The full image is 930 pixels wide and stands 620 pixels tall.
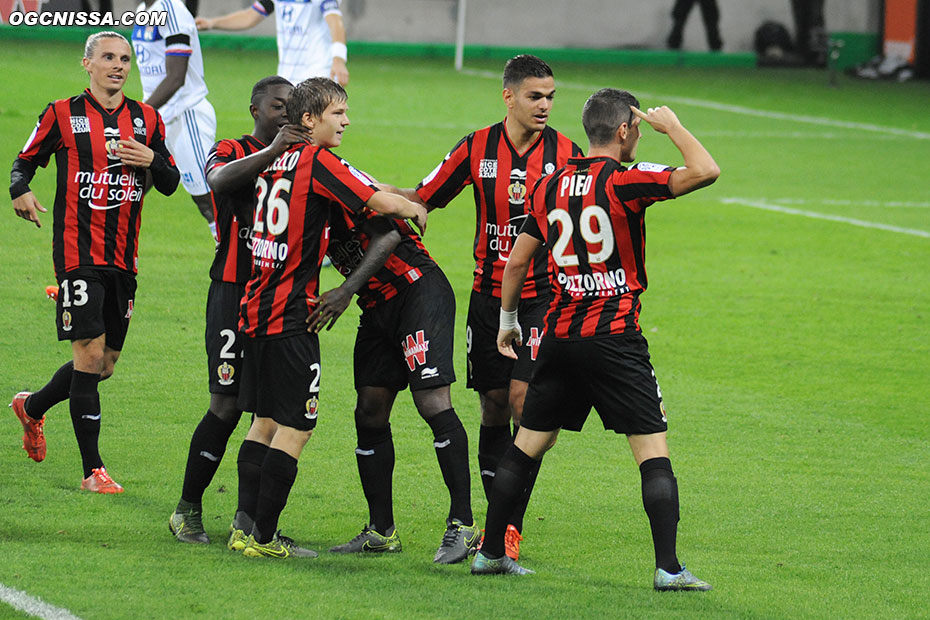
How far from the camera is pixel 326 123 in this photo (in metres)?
5.45

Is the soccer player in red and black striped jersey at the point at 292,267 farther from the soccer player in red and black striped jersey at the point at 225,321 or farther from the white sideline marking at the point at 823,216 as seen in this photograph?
the white sideline marking at the point at 823,216

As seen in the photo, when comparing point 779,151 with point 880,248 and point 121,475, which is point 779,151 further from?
point 121,475

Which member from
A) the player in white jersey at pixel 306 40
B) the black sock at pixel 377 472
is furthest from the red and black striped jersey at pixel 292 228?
the player in white jersey at pixel 306 40

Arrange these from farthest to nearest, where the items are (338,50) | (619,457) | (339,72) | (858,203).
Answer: (858,203) → (338,50) → (339,72) → (619,457)

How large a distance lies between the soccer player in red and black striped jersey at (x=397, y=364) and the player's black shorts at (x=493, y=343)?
257mm

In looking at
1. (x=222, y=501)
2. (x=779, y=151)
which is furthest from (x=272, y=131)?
(x=779, y=151)

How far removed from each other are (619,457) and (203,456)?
251 centimetres

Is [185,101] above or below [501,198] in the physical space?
above

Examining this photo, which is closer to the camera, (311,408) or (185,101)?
(311,408)

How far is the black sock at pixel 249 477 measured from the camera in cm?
564

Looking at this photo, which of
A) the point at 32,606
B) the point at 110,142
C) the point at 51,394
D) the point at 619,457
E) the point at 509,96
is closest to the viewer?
the point at 32,606

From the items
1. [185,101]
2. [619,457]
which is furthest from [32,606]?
[185,101]

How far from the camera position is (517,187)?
608cm

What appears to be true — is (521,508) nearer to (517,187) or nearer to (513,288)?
(513,288)
